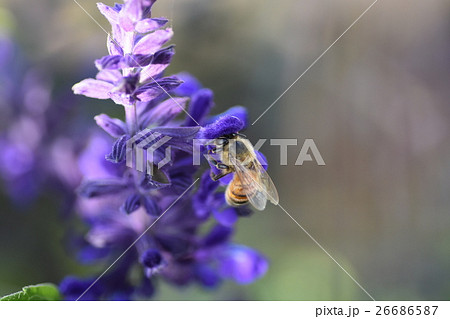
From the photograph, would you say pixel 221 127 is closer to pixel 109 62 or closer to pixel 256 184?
pixel 256 184

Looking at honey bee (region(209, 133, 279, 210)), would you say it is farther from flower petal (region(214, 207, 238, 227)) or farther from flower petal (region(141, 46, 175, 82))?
flower petal (region(141, 46, 175, 82))

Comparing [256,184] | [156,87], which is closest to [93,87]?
[156,87]

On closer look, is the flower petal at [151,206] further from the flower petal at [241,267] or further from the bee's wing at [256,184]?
the flower petal at [241,267]

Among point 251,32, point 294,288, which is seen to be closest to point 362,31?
point 251,32

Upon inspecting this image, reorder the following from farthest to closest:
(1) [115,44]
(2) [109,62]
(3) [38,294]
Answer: (3) [38,294], (1) [115,44], (2) [109,62]

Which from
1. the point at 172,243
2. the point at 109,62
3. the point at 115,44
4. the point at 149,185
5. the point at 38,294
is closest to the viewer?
the point at 109,62

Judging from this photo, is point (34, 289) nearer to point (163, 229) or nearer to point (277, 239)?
point (163, 229)

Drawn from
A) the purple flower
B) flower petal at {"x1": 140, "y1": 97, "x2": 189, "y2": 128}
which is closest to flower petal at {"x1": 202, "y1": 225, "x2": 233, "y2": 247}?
the purple flower
